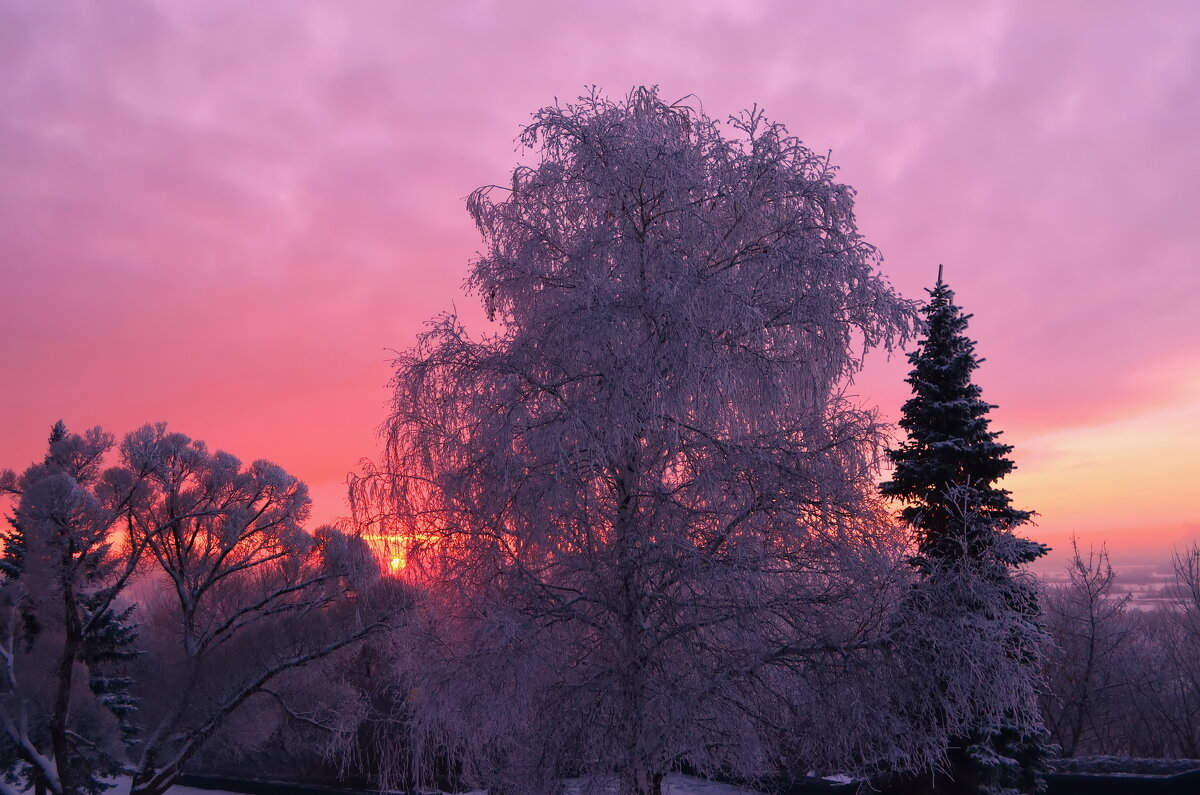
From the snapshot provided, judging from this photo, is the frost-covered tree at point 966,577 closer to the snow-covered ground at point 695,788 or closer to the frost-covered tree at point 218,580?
the snow-covered ground at point 695,788

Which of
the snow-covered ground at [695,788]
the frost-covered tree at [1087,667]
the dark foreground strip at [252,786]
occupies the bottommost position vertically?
the dark foreground strip at [252,786]

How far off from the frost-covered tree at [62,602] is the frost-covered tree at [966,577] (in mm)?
19693

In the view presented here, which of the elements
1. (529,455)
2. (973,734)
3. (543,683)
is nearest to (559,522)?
(529,455)

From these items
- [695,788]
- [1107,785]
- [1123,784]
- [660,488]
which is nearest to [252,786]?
[695,788]

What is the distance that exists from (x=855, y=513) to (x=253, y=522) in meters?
22.9

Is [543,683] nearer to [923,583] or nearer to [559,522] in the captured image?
[559,522]

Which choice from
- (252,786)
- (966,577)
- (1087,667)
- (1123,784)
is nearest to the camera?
(966,577)

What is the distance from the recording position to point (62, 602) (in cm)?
2181

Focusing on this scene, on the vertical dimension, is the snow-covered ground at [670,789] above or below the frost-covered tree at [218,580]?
below

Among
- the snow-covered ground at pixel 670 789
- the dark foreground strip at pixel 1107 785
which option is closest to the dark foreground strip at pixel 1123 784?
the dark foreground strip at pixel 1107 785

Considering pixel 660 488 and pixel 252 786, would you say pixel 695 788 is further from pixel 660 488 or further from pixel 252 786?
pixel 252 786

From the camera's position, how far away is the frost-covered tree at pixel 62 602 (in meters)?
21.2

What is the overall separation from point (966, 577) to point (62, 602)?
22725mm

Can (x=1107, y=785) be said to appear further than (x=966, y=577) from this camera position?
Yes
